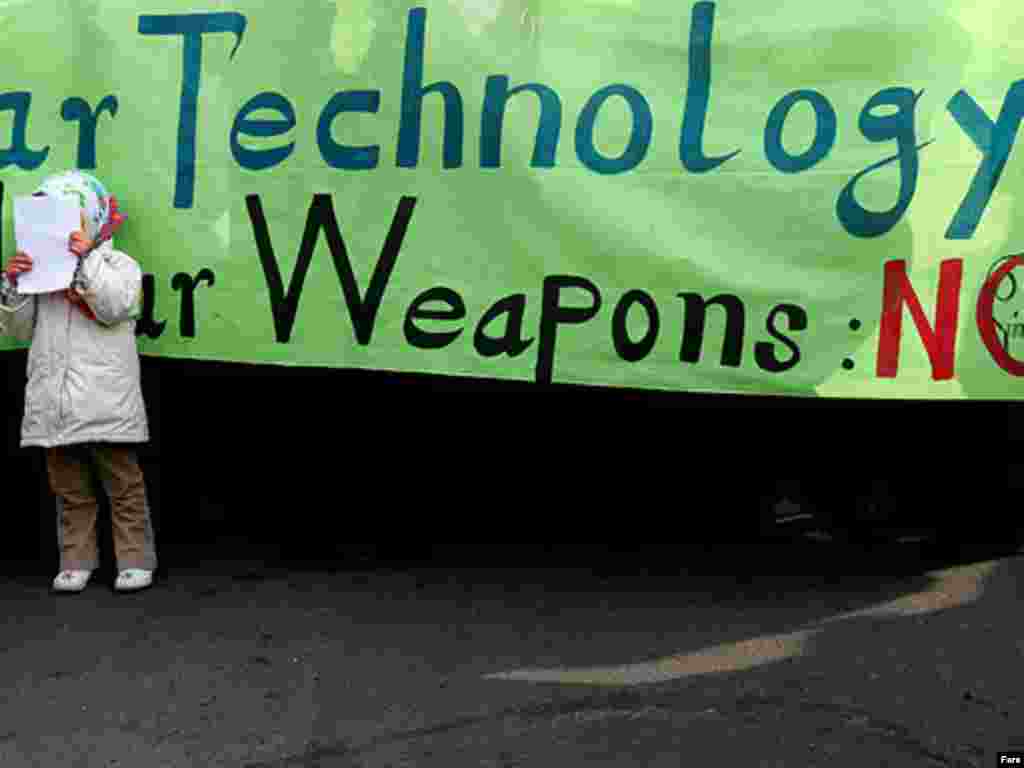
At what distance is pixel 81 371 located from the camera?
502 centimetres

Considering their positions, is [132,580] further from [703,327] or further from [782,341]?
[782,341]

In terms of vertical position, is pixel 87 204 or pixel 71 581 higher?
pixel 87 204

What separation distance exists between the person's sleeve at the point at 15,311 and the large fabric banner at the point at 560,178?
23cm

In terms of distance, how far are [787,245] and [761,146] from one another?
0.31 m

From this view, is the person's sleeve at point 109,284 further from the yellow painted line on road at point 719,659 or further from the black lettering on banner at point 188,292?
the yellow painted line on road at point 719,659

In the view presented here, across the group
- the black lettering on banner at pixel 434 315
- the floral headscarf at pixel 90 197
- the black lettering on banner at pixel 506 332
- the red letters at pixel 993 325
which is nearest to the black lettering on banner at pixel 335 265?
the black lettering on banner at pixel 434 315

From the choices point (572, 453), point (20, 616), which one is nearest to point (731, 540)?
point (572, 453)

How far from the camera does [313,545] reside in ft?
19.6

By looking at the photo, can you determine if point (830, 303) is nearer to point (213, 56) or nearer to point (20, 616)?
point (213, 56)

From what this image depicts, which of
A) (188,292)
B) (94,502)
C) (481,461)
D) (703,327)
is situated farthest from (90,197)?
(481,461)

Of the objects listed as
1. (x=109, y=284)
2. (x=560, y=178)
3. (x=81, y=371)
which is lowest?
(x=81, y=371)

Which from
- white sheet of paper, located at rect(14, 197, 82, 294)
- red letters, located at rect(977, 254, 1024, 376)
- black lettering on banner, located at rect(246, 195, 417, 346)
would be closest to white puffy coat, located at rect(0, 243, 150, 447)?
white sheet of paper, located at rect(14, 197, 82, 294)

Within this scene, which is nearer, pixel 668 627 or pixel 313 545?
pixel 668 627

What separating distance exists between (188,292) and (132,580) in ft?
3.46
